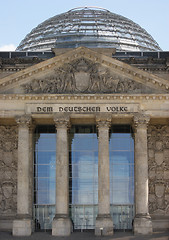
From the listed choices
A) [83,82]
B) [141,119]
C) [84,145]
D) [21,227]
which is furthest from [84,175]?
[83,82]

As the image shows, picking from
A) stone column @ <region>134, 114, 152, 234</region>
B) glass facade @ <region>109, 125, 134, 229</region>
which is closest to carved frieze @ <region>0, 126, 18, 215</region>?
glass facade @ <region>109, 125, 134, 229</region>

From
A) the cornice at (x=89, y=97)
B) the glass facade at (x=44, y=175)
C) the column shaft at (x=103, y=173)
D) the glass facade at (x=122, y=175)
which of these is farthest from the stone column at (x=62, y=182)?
the glass facade at (x=122, y=175)

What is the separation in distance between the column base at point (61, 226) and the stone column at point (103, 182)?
293cm

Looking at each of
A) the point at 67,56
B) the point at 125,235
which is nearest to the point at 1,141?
the point at 67,56

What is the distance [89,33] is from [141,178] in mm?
33107

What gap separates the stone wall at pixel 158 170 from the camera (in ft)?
188

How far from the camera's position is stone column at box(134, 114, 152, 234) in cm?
5178

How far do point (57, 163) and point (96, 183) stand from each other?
6.44m

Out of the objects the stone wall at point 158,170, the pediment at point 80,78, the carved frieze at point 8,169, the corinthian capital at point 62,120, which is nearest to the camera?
the corinthian capital at point 62,120

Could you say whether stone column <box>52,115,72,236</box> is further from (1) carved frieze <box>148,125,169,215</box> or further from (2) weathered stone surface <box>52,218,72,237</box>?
(1) carved frieze <box>148,125,169,215</box>

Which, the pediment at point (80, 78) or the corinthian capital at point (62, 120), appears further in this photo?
the pediment at point (80, 78)

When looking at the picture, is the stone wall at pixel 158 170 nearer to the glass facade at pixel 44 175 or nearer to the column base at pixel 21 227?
the glass facade at pixel 44 175

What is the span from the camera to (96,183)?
5766 centimetres

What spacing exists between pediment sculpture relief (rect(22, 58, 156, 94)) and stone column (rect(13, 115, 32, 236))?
3.99 meters
